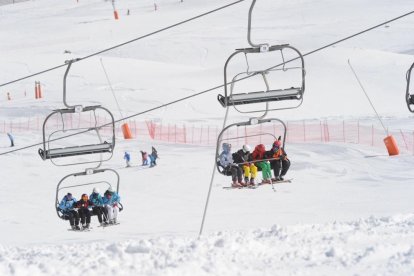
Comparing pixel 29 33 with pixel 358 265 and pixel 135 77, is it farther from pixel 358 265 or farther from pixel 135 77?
pixel 358 265

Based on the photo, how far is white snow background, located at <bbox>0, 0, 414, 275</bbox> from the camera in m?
8.07

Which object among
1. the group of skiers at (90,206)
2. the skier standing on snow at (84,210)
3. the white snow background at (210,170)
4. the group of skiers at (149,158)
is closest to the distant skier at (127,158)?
the group of skiers at (149,158)

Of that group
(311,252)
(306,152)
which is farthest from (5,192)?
(311,252)

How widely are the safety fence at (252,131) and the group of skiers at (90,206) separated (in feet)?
40.9

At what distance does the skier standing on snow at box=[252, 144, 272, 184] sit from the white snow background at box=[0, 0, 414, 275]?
4.70 feet

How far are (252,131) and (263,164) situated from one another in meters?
15.6

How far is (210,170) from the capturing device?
80.7ft

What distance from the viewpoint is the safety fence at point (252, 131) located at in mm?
28328

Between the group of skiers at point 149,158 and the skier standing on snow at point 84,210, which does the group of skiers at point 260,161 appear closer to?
the skier standing on snow at point 84,210

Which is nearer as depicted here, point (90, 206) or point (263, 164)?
point (263, 164)

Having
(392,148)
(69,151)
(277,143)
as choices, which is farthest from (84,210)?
(392,148)

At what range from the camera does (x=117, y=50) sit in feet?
191

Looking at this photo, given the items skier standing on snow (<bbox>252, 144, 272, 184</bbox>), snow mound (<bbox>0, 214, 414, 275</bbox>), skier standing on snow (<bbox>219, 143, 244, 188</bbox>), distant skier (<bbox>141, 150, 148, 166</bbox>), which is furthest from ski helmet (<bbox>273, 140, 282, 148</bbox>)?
distant skier (<bbox>141, 150, 148, 166</bbox>)

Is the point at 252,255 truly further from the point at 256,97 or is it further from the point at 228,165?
the point at 228,165
